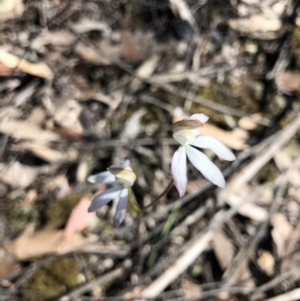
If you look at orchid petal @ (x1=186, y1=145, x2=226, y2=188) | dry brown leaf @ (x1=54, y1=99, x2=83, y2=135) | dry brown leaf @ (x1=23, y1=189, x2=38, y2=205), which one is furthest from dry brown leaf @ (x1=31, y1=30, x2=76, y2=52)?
orchid petal @ (x1=186, y1=145, x2=226, y2=188)

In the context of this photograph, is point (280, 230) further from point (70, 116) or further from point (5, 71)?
point (5, 71)

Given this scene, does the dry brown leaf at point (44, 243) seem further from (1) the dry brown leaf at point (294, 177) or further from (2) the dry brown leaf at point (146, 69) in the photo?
(1) the dry brown leaf at point (294, 177)

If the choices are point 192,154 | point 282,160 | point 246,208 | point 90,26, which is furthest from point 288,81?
point 192,154

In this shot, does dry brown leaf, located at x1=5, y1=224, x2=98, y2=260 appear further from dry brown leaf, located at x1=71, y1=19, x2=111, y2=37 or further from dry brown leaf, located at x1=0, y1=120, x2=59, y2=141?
dry brown leaf, located at x1=71, y1=19, x2=111, y2=37

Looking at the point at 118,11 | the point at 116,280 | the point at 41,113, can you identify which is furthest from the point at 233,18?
the point at 116,280

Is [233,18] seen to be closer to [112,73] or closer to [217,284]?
[112,73]

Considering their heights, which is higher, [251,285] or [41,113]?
[41,113]
